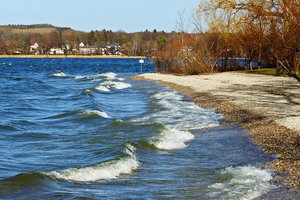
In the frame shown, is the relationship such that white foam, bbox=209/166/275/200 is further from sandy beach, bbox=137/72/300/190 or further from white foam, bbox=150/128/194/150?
white foam, bbox=150/128/194/150

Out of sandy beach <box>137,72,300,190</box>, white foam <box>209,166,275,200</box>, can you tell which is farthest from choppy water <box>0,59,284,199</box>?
sandy beach <box>137,72,300,190</box>

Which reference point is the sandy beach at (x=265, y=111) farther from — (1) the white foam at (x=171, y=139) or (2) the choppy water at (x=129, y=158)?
(1) the white foam at (x=171, y=139)

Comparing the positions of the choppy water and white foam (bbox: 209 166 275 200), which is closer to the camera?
white foam (bbox: 209 166 275 200)

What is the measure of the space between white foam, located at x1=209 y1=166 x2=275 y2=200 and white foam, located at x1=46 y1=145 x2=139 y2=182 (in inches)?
99.1

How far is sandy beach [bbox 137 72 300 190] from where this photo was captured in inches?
518

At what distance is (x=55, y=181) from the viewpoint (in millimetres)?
11539

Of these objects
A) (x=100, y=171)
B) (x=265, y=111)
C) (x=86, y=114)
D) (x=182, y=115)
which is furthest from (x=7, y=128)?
(x=265, y=111)

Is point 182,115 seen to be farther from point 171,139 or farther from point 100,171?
point 100,171

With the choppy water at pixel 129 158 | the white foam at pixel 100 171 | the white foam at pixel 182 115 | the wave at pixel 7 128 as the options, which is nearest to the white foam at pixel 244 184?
the choppy water at pixel 129 158

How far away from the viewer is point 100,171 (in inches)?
493

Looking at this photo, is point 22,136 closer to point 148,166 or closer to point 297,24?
point 148,166

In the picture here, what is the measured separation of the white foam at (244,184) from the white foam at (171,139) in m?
3.69

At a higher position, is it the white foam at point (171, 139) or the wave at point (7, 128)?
the white foam at point (171, 139)

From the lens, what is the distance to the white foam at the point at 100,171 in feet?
39.1
